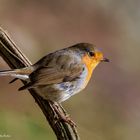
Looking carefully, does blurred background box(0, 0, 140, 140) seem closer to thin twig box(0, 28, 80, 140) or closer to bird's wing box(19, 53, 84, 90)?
bird's wing box(19, 53, 84, 90)

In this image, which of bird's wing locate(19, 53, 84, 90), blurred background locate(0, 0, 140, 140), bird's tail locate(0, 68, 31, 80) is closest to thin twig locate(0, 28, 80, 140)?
bird's tail locate(0, 68, 31, 80)

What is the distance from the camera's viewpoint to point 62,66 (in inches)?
168

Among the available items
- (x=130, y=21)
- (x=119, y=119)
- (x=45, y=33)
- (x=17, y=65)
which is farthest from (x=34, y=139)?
(x=130, y=21)

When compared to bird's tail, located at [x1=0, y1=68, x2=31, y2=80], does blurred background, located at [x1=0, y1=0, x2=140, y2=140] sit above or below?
below

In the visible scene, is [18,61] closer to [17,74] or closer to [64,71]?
[17,74]

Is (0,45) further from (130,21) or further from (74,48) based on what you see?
(130,21)

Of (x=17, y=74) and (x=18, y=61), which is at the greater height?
(x=18, y=61)

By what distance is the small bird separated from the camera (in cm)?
387

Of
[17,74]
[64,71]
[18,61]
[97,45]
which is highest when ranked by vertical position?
[18,61]

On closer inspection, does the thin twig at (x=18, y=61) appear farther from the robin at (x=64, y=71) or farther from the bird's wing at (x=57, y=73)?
the bird's wing at (x=57, y=73)

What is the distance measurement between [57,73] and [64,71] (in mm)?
87

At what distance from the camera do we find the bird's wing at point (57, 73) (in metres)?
3.93

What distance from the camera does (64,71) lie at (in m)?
4.25

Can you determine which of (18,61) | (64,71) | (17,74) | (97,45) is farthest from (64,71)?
(97,45)
